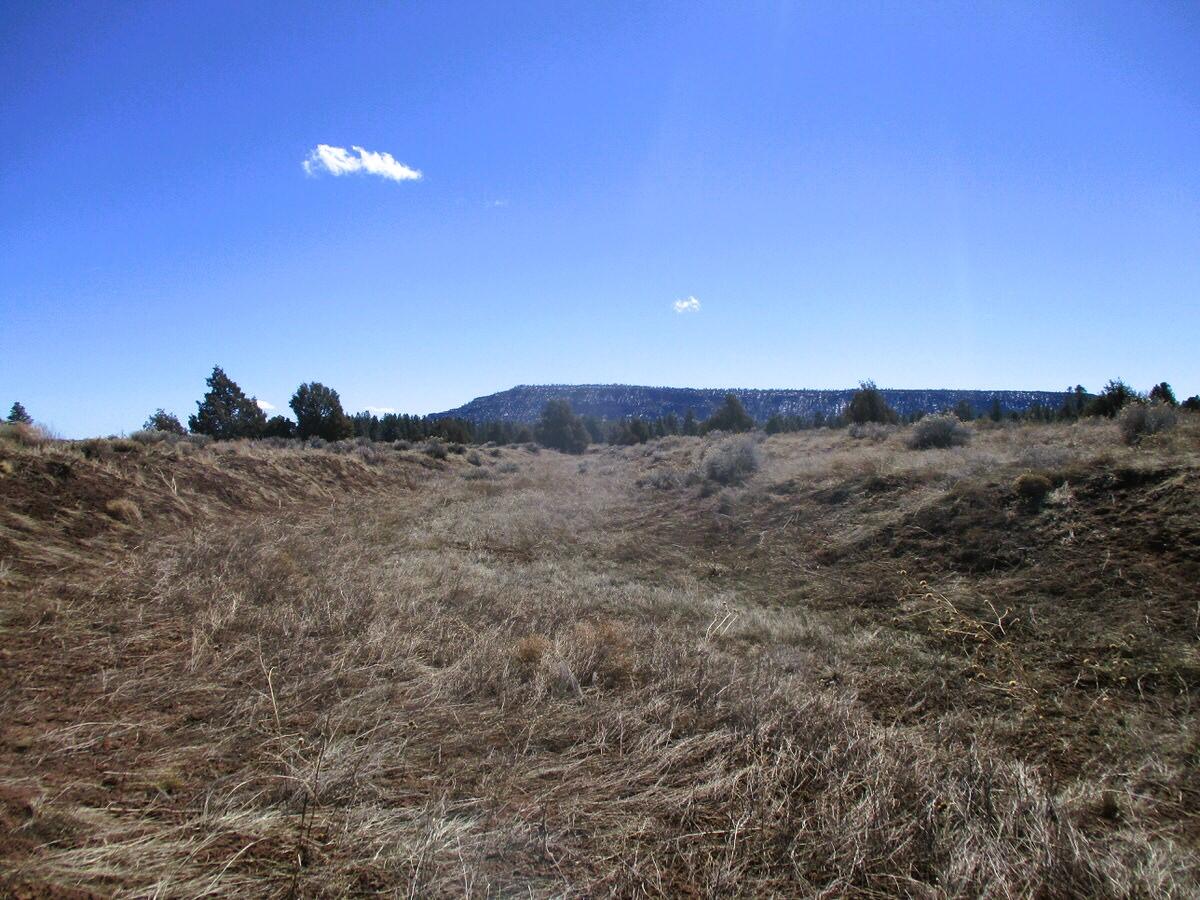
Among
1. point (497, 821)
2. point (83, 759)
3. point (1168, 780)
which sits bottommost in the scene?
point (1168, 780)

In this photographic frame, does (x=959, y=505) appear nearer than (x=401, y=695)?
Answer: No

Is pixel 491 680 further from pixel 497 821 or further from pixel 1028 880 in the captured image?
pixel 1028 880

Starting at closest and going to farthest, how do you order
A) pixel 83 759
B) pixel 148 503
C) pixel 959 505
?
1. pixel 83 759
2. pixel 959 505
3. pixel 148 503

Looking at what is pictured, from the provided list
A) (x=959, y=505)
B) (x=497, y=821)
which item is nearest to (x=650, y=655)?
(x=497, y=821)

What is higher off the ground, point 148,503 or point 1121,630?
point 148,503

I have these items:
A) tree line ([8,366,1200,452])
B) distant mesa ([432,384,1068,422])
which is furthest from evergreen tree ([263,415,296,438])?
distant mesa ([432,384,1068,422])

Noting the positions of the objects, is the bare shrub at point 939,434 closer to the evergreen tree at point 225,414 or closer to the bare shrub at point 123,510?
the bare shrub at point 123,510

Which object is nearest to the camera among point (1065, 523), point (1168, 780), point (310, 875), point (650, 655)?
point (310, 875)

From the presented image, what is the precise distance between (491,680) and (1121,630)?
5854mm

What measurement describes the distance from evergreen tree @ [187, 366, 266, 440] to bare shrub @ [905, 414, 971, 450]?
36.9 meters

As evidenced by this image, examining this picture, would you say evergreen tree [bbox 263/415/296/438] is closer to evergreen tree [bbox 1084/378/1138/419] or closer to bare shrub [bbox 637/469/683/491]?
bare shrub [bbox 637/469/683/491]

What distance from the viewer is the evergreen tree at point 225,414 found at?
36625 millimetres

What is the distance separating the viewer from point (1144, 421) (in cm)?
1244

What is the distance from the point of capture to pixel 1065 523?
315 inches
